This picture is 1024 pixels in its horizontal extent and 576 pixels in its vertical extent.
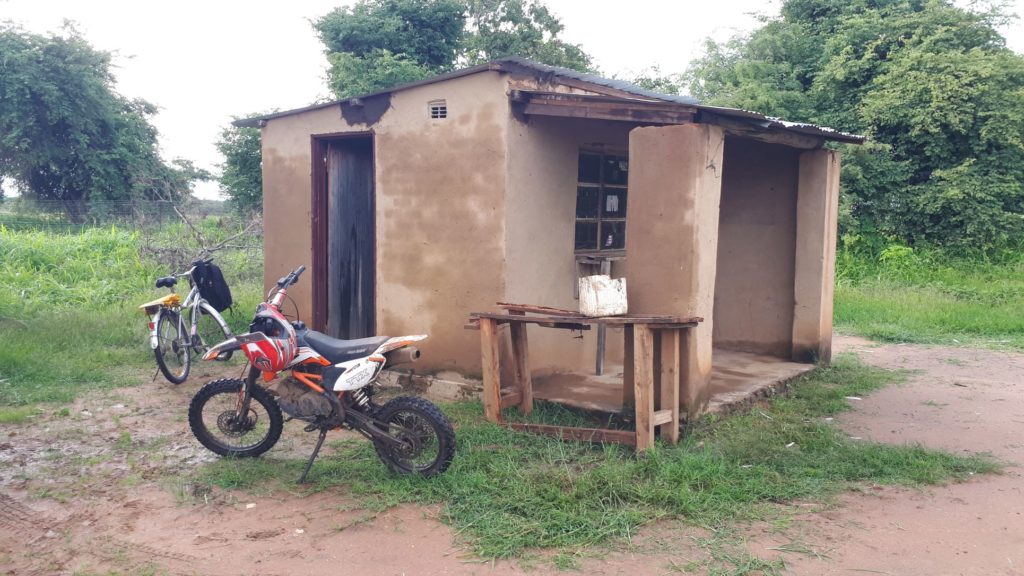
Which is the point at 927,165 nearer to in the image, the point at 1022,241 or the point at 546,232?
the point at 1022,241

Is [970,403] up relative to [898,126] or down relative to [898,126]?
down

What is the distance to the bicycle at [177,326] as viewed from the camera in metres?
7.27

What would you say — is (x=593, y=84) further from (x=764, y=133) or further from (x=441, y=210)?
(x=441, y=210)

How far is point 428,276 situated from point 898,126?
11.8 meters

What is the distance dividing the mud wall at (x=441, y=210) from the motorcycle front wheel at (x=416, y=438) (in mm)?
1836

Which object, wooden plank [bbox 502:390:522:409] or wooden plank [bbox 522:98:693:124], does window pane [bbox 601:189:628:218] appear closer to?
wooden plank [bbox 522:98:693:124]

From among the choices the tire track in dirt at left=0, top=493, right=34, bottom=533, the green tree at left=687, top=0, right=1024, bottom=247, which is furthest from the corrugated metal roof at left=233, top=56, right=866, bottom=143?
the green tree at left=687, top=0, right=1024, bottom=247

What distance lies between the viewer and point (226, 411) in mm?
5039

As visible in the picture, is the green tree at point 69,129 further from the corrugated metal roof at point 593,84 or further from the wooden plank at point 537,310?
the wooden plank at point 537,310

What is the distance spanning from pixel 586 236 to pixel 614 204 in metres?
0.54

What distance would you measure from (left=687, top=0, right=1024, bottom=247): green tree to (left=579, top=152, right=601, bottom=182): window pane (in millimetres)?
8380

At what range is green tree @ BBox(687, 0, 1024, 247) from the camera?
539 inches

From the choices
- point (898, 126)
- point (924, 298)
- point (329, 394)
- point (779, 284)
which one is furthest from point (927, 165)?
point (329, 394)

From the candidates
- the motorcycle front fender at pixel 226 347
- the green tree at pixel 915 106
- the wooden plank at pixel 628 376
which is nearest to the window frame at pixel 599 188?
the wooden plank at pixel 628 376
